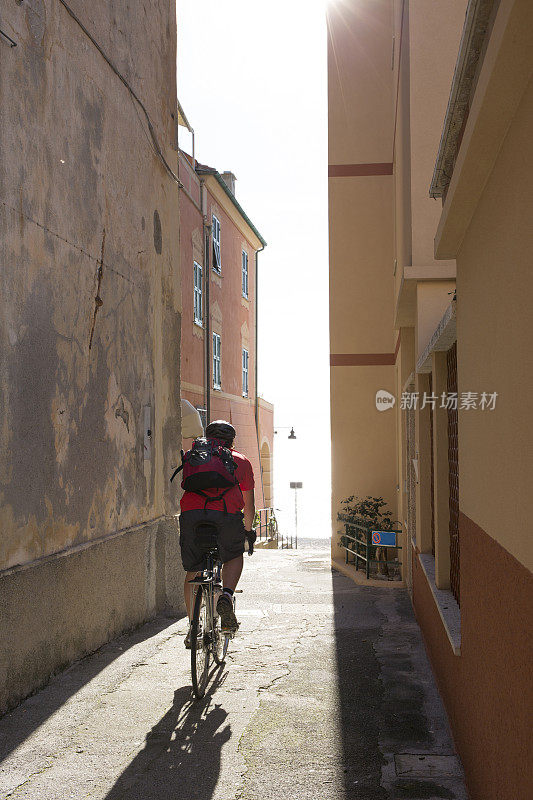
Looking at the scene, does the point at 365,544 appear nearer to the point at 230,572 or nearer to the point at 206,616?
the point at 230,572

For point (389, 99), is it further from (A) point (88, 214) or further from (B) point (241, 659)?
(B) point (241, 659)

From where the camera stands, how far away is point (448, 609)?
18.1 feet

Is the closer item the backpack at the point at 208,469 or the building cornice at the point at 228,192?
the backpack at the point at 208,469

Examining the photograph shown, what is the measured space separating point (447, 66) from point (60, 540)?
583 centimetres

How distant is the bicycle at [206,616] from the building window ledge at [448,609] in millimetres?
1542

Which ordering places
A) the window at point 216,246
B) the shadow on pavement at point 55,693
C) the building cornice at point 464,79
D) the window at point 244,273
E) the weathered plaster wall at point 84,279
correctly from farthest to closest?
1. the window at point 244,273
2. the window at point 216,246
3. the weathered plaster wall at point 84,279
4. the shadow on pavement at point 55,693
5. the building cornice at point 464,79

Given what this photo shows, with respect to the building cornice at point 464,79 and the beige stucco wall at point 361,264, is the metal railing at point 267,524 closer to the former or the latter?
the beige stucco wall at point 361,264

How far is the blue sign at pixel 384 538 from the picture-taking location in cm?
1198

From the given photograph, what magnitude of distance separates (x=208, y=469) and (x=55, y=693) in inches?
72.8

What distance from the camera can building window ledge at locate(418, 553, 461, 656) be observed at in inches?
186

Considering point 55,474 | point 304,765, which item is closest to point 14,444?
point 55,474

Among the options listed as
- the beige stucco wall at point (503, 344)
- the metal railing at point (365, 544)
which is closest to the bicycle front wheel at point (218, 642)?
the beige stucco wall at point (503, 344)

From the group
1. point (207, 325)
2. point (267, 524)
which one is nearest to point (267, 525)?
point (267, 524)

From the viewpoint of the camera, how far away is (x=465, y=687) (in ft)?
13.8
